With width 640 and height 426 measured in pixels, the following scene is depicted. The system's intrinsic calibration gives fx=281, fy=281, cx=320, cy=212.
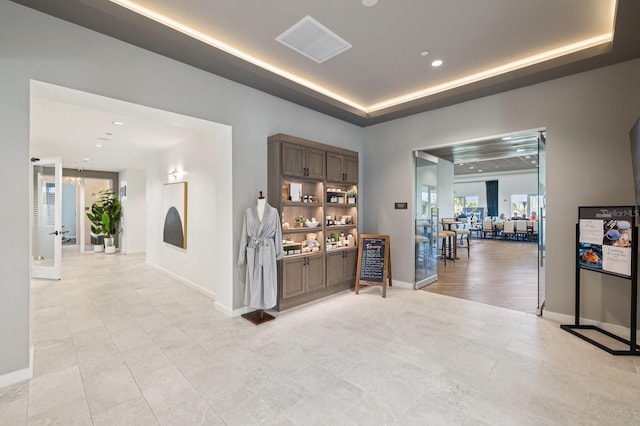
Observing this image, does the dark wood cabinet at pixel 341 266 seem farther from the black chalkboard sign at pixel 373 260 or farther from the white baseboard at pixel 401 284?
the white baseboard at pixel 401 284

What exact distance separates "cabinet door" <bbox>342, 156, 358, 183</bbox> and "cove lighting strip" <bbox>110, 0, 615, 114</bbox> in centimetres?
97

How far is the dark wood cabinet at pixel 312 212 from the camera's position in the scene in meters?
4.05

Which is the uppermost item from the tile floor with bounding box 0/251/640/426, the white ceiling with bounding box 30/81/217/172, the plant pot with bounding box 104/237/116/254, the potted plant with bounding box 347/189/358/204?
the white ceiling with bounding box 30/81/217/172

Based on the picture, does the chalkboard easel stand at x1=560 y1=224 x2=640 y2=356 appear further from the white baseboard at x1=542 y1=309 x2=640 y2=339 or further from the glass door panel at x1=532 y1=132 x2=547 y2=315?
the glass door panel at x1=532 y1=132 x2=547 y2=315

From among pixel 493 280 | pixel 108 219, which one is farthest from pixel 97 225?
pixel 493 280

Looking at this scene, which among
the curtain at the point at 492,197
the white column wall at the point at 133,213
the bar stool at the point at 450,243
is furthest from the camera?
the curtain at the point at 492,197

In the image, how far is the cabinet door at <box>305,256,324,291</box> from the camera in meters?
4.32

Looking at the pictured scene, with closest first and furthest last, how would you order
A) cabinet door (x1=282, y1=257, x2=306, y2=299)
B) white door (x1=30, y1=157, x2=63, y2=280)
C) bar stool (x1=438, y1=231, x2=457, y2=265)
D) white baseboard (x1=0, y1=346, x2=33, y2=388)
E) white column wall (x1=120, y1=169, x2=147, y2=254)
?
white baseboard (x1=0, y1=346, x2=33, y2=388) < cabinet door (x1=282, y1=257, x2=306, y2=299) < white door (x1=30, y1=157, x2=63, y2=280) < bar stool (x1=438, y1=231, x2=457, y2=265) < white column wall (x1=120, y1=169, x2=147, y2=254)

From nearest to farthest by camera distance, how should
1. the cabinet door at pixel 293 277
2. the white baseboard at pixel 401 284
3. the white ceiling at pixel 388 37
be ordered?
the white ceiling at pixel 388 37 → the cabinet door at pixel 293 277 → the white baseboard at pixel 401 284

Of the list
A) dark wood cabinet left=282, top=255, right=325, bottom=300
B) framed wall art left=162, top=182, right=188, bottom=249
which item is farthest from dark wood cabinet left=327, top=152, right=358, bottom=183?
framed wall art left=162, top=182, right=188, bottom=249

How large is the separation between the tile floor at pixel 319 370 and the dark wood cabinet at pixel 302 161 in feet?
6.69

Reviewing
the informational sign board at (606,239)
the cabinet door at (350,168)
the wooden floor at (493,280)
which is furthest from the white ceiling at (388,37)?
the wooden floor at (493,280)

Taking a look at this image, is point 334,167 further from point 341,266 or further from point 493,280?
point 493,280

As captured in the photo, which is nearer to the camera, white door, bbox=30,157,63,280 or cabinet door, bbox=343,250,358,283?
cabinet door, bbox=343,250,358,283
